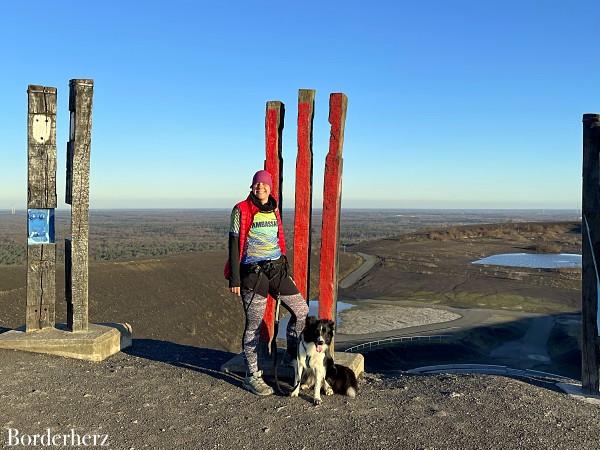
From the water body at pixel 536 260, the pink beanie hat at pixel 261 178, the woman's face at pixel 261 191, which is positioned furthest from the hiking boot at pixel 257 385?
the water body at pixel 536 260

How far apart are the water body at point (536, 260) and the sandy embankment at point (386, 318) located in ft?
59.4

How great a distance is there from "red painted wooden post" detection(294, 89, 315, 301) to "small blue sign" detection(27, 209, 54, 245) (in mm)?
3687

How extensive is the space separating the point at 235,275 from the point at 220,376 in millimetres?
1775

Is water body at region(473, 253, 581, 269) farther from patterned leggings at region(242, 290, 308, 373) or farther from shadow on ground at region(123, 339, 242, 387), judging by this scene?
patterned leggings at region(242, 290, 308, 373)

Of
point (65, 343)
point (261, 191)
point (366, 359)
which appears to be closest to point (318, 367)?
point (261, 191)

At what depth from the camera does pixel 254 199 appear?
19.0 ft

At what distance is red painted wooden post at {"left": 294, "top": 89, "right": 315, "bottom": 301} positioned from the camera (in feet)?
22.9

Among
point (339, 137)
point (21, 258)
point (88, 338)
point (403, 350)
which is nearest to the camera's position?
point (339, 137)

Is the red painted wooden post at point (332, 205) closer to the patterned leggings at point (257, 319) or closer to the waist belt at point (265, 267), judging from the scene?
the patterned leggings at point (257, 319)

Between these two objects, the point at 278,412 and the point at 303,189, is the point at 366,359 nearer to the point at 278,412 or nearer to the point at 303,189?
the point at 303,189

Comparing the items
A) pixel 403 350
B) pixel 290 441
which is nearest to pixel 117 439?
pixel 290 441

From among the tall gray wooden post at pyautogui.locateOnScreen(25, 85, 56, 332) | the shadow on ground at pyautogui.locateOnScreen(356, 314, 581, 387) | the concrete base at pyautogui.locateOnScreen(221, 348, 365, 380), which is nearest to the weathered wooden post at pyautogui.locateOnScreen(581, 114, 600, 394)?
the concrete base at pyautogui.locateOnScreen(221, 348, 365, 380)

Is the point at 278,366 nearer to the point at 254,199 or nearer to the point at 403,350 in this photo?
the point at 254,199

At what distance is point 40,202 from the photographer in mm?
7738
